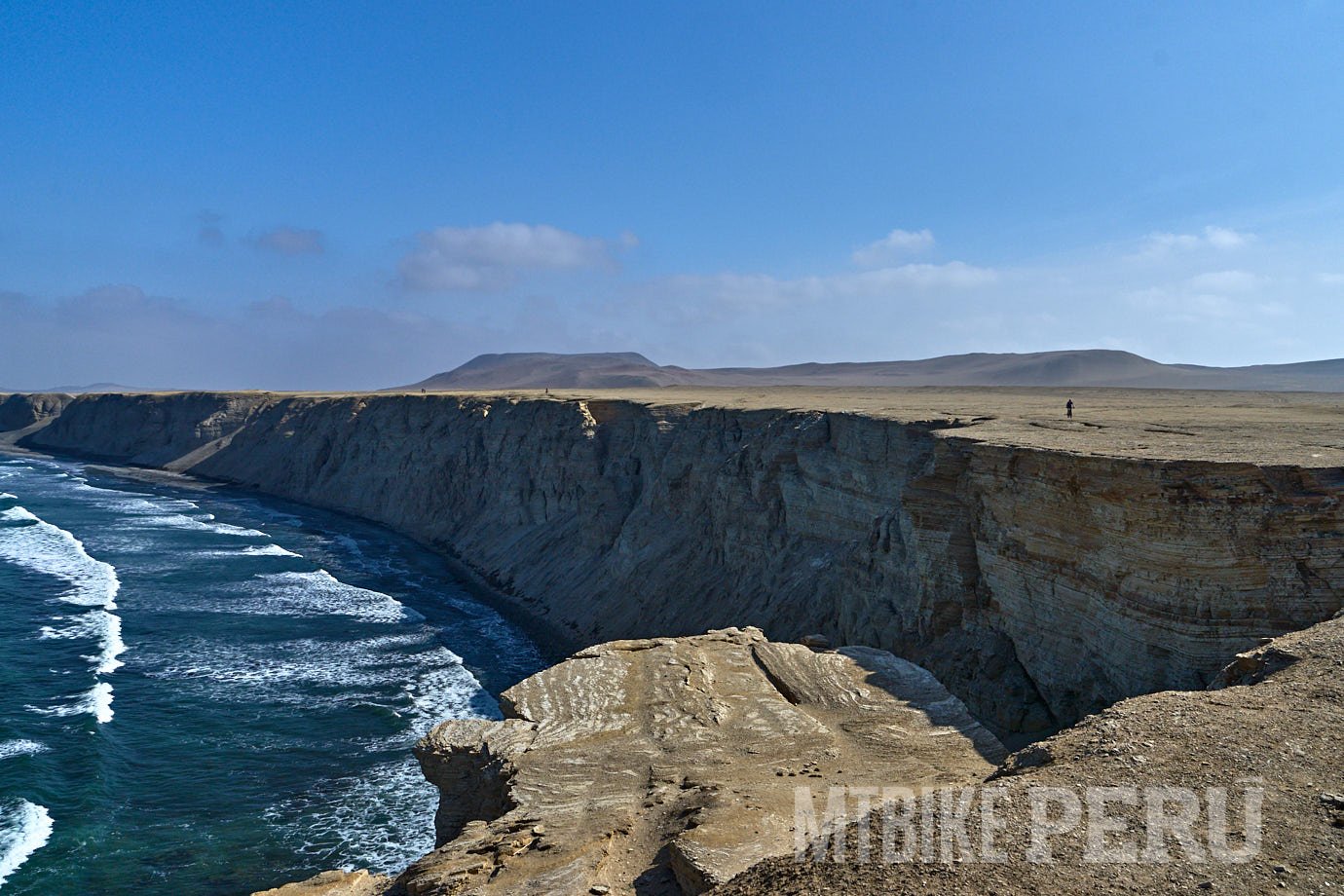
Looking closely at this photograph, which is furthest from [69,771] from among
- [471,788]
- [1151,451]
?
[1151,451]

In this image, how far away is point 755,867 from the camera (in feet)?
27.3

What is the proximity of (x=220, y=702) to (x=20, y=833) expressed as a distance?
821 cm

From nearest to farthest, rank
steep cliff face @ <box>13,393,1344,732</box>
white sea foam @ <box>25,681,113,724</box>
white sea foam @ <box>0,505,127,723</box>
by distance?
steep cliff face @ <box>13,393,1344,732</box> < white sea foam @ <box>25,681,113,724</box> < white sea foam @ <box>0,505,127,723</box>

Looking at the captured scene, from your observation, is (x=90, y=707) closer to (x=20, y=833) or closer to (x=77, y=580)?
(x=20, y=833)

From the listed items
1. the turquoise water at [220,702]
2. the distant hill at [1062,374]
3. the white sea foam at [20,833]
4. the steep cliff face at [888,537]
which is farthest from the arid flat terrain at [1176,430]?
the distant hill at [1062,374]

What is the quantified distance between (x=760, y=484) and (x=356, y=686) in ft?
59.7

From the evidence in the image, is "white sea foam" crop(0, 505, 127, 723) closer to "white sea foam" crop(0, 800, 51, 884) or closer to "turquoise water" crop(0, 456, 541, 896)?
"turquoise water" crop(0, 456, 541, 896)

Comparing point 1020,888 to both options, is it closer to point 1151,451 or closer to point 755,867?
point 755,867

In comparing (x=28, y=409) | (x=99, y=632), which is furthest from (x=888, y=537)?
(x=28, y=409)

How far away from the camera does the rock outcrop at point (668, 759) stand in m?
10.1

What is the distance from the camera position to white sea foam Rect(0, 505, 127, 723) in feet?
94.2

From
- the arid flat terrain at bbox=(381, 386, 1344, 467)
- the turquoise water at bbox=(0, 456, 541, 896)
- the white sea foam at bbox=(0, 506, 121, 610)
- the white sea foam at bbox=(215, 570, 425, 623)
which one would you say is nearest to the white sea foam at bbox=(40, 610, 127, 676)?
the turquoise water at bbox=(0, 456, 541, 896)

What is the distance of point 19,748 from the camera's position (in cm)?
2397

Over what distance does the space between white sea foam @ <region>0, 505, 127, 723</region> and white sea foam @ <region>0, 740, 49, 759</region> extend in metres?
2.10
